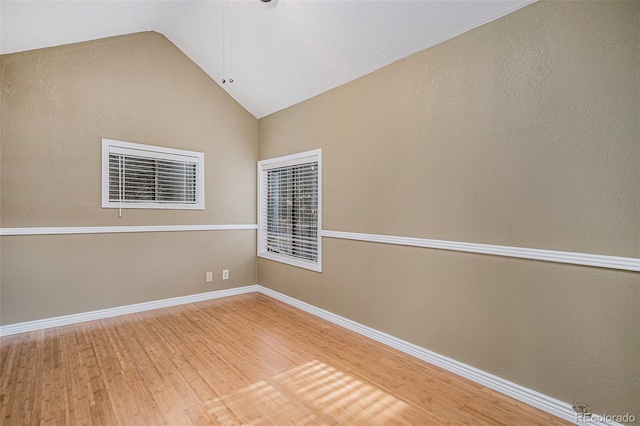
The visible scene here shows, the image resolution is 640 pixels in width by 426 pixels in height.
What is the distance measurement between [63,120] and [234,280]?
272cm

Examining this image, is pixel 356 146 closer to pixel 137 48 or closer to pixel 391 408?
pixel 391 408

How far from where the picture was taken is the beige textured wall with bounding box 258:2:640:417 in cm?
167

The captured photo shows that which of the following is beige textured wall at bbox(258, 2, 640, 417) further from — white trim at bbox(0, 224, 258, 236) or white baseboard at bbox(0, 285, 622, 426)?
A: white trim at bbox(0, 224, 258, 236)

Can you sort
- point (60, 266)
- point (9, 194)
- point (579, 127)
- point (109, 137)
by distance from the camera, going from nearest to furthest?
point (579, 127), point (9, 194), point (60, 266), point (109, 137)

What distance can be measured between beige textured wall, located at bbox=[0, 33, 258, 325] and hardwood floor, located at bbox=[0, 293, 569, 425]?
0.54 metres

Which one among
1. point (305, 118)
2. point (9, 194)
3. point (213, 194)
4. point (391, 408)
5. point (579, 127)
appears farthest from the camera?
point (213, 194)

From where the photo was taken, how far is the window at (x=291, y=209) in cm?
370

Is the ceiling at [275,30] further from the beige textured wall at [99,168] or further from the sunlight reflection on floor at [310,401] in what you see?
the sunlight reflection on floor at [310,401]

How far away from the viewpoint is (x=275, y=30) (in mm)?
3045

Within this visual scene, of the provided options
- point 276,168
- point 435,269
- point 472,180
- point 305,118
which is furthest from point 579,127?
point 276,168

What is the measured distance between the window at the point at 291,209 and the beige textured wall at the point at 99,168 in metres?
0.41

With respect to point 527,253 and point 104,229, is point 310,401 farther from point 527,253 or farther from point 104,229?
point 104,229

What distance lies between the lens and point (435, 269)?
2467 millimetres

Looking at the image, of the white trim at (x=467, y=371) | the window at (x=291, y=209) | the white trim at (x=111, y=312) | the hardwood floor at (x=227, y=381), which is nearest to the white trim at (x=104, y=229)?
the window at (x=291, y=209)
